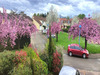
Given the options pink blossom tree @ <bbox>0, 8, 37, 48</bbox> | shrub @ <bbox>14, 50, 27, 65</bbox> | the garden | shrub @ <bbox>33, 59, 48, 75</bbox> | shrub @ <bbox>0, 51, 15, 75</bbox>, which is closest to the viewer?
the garden

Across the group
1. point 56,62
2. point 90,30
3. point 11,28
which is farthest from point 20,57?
point 90,30

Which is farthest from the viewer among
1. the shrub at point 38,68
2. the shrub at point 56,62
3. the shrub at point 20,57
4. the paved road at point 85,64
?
the paved road at point 85,64

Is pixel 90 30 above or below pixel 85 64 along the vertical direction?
above

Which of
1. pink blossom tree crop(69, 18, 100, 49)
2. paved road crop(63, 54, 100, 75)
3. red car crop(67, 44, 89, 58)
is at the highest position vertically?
pink blossom tree crop(69, 18, 100, 49)

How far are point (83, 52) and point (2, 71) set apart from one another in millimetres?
9740

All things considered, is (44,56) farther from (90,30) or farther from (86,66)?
(90,30)

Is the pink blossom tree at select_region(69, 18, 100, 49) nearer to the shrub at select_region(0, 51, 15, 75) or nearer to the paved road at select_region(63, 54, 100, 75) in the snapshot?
the paved road at select_region(63, 54, 100, 75)

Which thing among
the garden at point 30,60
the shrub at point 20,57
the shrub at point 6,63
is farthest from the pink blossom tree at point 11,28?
the shrub at point 20,57

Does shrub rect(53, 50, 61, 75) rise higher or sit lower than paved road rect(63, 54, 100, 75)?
higher

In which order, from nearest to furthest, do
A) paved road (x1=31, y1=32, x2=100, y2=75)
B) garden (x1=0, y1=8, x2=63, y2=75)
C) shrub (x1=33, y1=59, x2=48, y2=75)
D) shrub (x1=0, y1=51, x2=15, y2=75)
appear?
garden (x1=0, y1=8, x2=63, y2=75)
shrub (x1=33, y1=59, x2=48, y2=75)
shrub (x1=0, y1=51, x2=15, y2=75)
paved road (x1=31, y1=32, x2=100, y2=75)

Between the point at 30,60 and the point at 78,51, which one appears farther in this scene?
the point at 78,51

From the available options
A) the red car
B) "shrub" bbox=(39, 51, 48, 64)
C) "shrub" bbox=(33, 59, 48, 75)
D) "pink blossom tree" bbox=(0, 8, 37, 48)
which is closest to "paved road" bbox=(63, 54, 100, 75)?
the red car

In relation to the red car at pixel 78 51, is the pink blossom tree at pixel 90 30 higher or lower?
higher

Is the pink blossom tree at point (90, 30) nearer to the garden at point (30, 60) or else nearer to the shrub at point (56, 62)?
the garden at point (30, 60)
